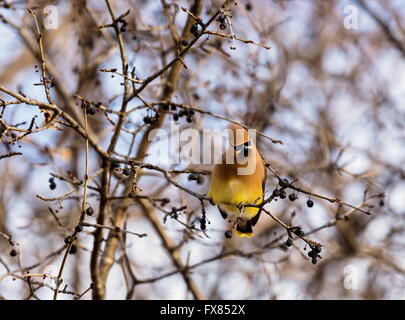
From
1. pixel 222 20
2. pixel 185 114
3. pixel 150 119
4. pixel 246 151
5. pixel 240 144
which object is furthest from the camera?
pixel 246 151

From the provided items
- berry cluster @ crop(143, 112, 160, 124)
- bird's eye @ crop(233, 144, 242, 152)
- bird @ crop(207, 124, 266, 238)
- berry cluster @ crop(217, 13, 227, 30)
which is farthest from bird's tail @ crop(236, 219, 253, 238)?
berry cluster @ crop(217, 13, 227, 30)

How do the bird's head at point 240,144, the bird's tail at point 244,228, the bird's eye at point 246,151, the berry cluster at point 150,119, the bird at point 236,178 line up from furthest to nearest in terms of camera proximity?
the bird's tail at point 244,228 < the bird at point 236,178 < the bird's eye at point 246,151 < the bird's head at point 240,144 < the berry cluster at point 150,119

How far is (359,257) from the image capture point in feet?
26.7

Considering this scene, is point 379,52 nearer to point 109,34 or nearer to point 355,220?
point 355,220

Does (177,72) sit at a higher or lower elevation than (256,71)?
lower

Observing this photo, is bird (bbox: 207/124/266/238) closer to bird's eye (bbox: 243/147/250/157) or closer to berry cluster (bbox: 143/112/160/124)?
bird's eye (bbox: 243/147/250/157)

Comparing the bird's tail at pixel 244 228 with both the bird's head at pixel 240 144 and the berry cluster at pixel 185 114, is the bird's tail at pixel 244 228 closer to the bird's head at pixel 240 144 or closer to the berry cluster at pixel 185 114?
the bird's head at pixel 240 144

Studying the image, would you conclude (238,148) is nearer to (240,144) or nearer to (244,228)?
(240,144)

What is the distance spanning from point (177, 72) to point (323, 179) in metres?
4.12

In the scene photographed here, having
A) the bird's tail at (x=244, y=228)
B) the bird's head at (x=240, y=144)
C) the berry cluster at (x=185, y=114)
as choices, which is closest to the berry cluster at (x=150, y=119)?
the berry cluster at (x=185, y=114)

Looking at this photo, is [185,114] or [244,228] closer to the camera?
[185,114]

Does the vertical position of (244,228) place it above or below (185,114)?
below

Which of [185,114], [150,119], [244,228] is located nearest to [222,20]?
[150,119]
